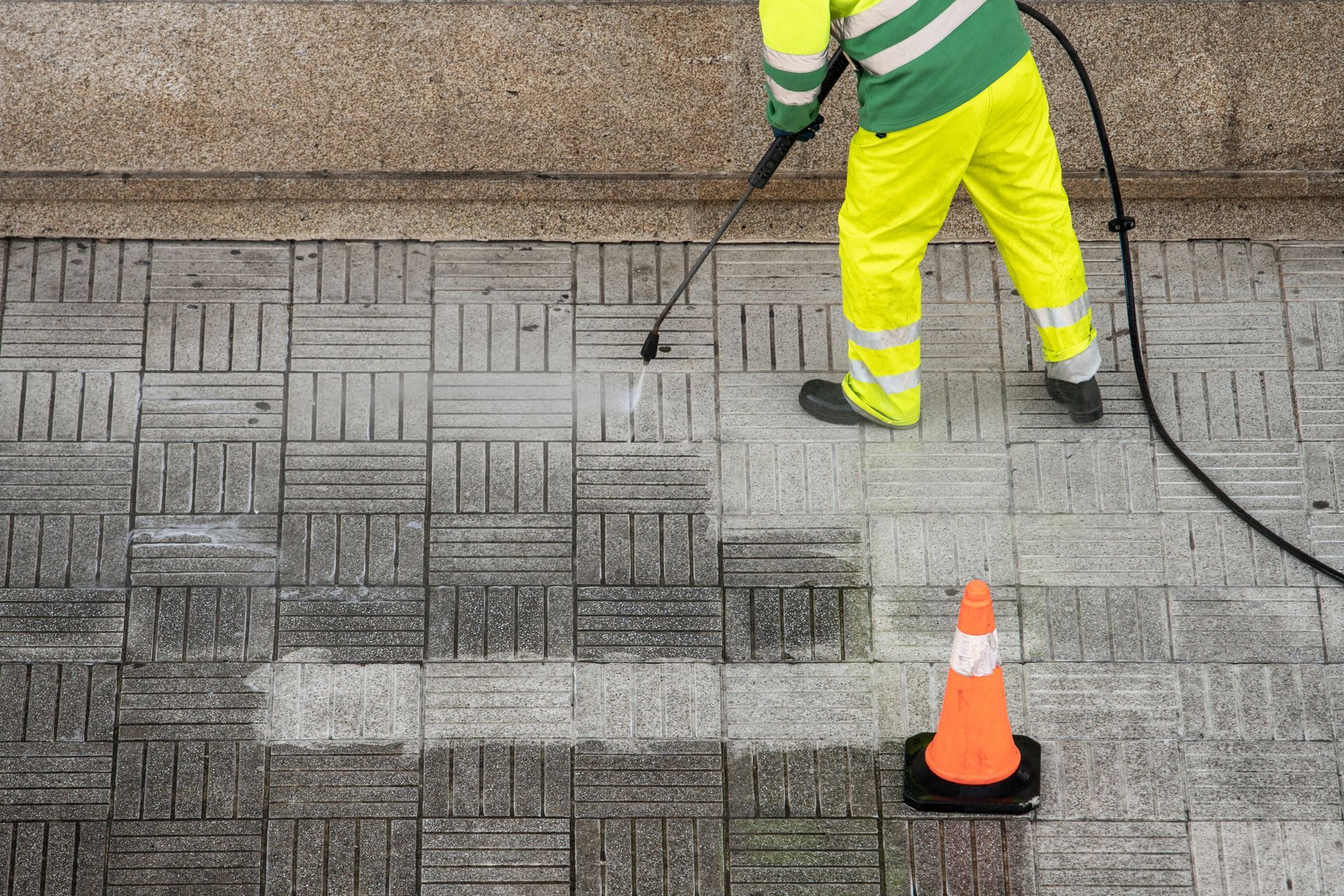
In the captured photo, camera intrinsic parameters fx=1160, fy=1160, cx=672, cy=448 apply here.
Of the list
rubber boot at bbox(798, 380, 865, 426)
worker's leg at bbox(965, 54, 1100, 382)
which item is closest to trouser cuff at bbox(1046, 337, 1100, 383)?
worker's leg at bbox(965, 54, 1100, 382)

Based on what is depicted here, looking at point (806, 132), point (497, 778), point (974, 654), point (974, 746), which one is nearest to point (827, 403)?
point (806, 132)

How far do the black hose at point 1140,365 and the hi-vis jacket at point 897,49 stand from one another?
0.64m

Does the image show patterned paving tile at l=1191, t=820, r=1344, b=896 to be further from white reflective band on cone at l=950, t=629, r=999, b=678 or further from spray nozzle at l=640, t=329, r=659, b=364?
spray nozzle at l=640, t=329, r=659, b=364

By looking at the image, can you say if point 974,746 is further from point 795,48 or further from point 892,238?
point 795,48

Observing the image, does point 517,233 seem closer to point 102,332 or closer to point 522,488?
point 522,488

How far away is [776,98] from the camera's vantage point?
370 cm

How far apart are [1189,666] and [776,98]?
8.26 ft

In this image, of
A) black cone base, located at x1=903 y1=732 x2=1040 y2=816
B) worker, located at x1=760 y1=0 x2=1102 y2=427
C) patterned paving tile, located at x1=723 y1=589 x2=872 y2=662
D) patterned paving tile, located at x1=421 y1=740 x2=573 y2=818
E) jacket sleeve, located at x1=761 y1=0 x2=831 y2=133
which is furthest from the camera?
patterned paving tile, located at x1=723 y1=589 x2=872 y2=662

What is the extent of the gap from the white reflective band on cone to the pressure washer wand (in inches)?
64.1

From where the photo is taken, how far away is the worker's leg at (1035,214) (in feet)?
12.3

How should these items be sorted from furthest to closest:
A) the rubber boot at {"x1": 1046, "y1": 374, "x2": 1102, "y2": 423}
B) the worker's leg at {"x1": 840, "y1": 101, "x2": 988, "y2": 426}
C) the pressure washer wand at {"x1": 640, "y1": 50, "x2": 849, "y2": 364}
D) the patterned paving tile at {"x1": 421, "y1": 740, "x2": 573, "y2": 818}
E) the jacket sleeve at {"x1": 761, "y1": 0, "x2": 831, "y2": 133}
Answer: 1. the rubber boot at {"x1": 1046, "y1": 374, "x2": 1102, "y2": 423}
2. the patterned paving tile at {"x1": 421, "y1": 740, "x2": 573, "y2": 818}
3. the pressure washer wand at {"x1": 640, "y1": 50, "x2": 849, "y2": 364}
4. the worker's leg at {"x1": 840, "y1": 101, "x2": 988, "y2": 426}
5. the jacket sleeve at {"x1": 761, "y1": 0, "x2": 831, "y2": 133}

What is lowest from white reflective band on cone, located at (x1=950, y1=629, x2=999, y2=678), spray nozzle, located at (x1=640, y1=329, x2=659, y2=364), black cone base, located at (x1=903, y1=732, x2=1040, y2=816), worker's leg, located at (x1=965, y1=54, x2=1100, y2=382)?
black cone base, located at (x1=903, y1=732, x2=1040, y2=816)

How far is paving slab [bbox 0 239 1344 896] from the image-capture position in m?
4.05

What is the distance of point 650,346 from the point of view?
14.8 feet
